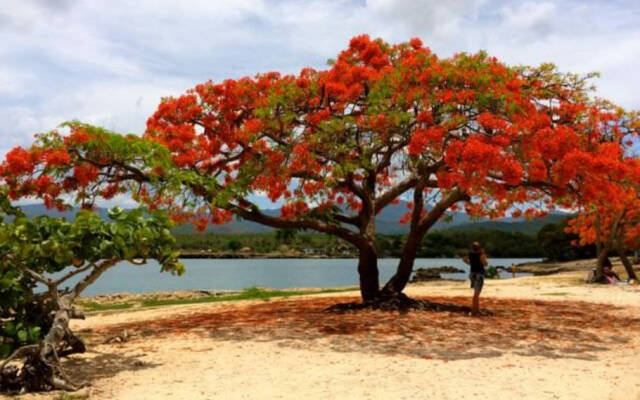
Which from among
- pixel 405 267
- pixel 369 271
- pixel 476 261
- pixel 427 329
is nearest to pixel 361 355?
pixel 427 329

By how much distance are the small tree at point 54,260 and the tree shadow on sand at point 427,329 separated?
3443mm

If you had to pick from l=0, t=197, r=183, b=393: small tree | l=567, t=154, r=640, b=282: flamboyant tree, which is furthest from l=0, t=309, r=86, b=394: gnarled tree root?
l=567, t=154, r=640, b=282: flamboyant tree

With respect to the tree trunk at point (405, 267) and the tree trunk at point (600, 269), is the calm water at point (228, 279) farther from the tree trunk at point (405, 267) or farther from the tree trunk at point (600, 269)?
the tree trunk at point (405, 267)

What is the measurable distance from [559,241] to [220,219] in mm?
53084

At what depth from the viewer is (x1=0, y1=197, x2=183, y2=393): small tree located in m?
7.12

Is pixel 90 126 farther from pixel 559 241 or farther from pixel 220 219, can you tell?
pixel 559 241

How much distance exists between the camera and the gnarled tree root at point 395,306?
14781mm

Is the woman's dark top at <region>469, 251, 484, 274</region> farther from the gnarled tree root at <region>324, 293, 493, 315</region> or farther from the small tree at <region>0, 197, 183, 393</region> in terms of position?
the small tree at <region>0, 197, 183, 393</region>

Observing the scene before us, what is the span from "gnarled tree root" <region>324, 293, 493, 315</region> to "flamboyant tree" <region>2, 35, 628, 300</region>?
0.99 feet

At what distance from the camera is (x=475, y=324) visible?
12586 millimetres

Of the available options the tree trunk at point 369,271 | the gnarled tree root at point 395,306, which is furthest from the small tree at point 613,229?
the tree trunk at point 369,271

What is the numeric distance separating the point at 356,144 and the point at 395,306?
451 centimetres

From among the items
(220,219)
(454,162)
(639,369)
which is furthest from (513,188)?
(220,219)

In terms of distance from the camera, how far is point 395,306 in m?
14.8
